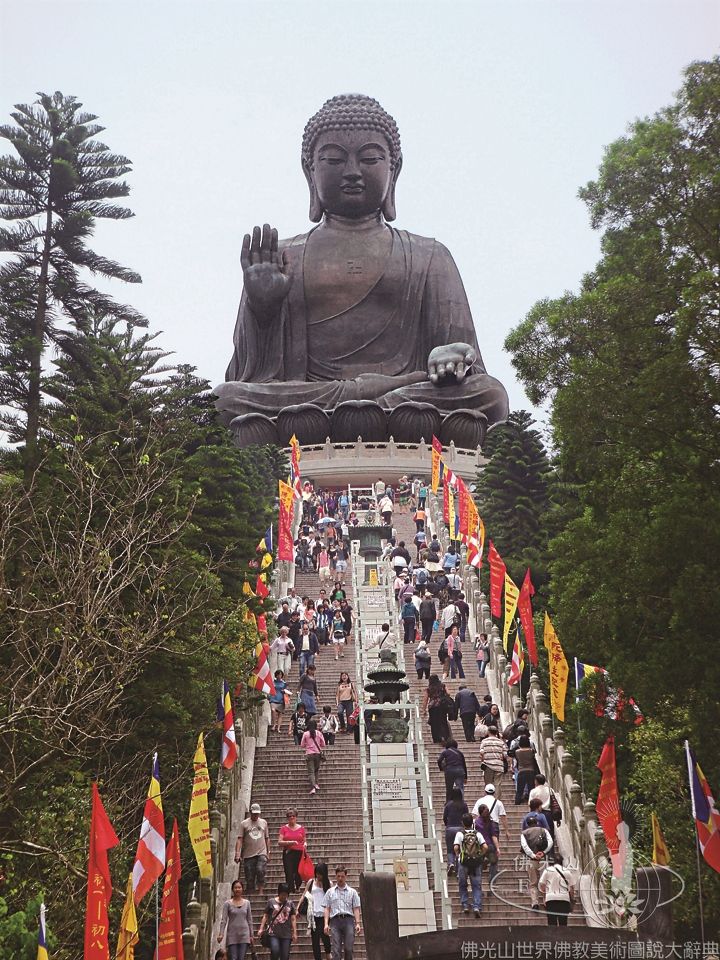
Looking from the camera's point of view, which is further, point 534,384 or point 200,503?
point 200,503

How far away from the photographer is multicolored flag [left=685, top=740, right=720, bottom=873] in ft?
38.9

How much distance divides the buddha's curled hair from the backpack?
35.5 m

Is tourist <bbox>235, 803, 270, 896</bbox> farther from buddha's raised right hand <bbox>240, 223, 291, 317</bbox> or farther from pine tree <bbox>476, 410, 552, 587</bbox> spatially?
buddha's raised right hand <bbox>240, 223, 291, 317</bbox>

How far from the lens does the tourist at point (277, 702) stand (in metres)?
18.7

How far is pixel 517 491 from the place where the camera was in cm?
3028

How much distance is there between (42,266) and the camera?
2312 cm

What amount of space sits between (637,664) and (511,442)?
60.5 feet

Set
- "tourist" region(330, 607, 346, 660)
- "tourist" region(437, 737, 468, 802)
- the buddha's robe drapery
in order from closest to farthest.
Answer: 1. "tourist" region(437, 737, 468, 802)
2. "tourist" region(330, 607, 346, 660)
3. the buddha's robe drapery

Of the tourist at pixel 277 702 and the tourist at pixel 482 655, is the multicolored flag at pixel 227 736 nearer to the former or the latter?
the tourist at pixel 277 702

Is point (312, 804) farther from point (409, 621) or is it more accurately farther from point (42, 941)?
point (42, 941)

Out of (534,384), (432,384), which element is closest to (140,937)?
(534,384)

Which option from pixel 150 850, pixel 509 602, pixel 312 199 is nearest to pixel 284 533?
pixel 509 602

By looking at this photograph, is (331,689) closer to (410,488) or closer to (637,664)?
(637,664)

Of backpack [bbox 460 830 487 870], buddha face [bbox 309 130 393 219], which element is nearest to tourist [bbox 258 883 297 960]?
backpack [bbox 460 830 487 870]
